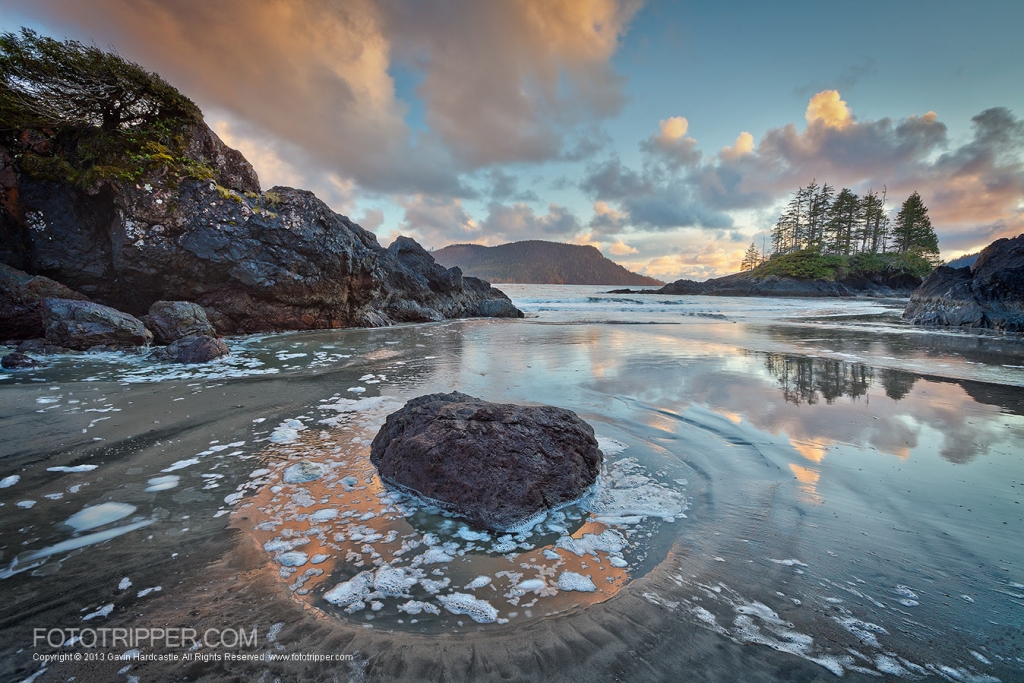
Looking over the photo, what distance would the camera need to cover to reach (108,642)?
162 cm

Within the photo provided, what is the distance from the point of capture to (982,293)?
555 inches

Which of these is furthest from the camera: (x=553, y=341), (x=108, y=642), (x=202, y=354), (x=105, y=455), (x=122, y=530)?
(x=553, y=341)

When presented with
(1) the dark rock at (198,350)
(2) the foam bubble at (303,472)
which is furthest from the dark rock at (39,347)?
(2) the foam bubble at (303,472)

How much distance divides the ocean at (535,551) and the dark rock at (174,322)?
4735 mm

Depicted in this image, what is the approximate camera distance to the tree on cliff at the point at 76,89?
34.2 ft

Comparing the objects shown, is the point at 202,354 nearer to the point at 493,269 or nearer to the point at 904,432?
the point at 904,432

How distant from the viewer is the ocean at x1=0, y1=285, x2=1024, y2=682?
1.60 metres

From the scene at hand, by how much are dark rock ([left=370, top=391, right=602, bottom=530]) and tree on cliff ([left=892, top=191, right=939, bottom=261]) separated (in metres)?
86.1

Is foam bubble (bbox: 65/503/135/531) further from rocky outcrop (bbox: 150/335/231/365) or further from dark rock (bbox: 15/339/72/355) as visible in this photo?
dark rock (bbox: 15/339/72/355)

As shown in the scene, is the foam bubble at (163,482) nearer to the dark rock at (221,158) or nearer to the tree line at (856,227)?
the dark rock at (221,158)

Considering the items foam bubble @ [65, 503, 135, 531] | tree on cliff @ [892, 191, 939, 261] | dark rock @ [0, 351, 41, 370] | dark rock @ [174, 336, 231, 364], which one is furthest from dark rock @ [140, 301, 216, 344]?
tree on cliff @ [892, 191, 939, 261]

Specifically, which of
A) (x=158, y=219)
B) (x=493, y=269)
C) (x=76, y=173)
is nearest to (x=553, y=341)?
(x=158, y=219)

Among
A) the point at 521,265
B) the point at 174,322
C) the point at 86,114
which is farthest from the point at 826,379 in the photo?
the point at 521,265

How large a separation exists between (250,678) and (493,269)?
177 m
